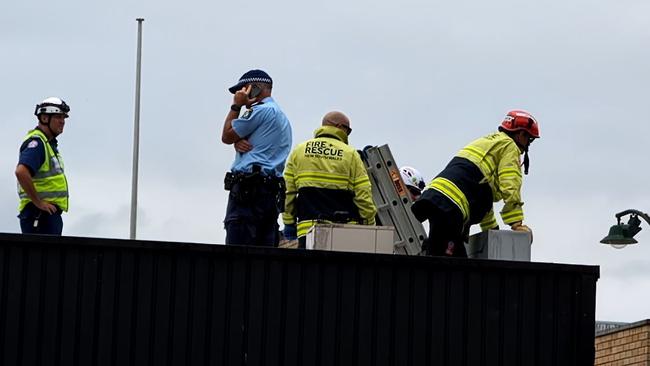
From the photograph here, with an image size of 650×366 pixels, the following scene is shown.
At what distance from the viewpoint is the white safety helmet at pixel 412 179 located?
65.2 feet

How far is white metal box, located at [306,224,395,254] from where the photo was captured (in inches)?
646

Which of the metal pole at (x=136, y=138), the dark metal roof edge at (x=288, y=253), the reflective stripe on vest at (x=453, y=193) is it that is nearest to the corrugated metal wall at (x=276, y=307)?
the dark metal roof edge at (x=288, y=253)

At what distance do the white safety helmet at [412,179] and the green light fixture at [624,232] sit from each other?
8.31 meters

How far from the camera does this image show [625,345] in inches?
1117

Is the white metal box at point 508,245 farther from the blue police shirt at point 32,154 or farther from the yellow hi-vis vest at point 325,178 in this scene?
the blue police shirt at point 32,154

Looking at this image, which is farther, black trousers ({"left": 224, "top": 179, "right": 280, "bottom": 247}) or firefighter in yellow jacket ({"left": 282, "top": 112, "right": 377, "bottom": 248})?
firefighter in yellow jacket ({"left": 282, "top": 112, "right": 377, "bottom": 248})

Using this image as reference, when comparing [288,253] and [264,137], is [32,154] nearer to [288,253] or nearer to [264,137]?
[264,137]

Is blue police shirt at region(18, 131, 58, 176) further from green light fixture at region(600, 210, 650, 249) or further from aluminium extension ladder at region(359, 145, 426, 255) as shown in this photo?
green light fixture at region(600, 210, 650, 249)

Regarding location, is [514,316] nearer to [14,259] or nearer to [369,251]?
[369,251]

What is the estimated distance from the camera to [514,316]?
16.2m

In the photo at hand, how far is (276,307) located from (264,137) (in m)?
2.04

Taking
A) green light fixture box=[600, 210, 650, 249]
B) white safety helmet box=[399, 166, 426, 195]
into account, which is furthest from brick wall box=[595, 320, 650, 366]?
white safety helmet box=[399, 166, 426, 195]

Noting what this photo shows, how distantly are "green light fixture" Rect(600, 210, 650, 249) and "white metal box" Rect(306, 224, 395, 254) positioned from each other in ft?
39.1

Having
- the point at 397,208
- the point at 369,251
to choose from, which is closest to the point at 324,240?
the point at 369,251
